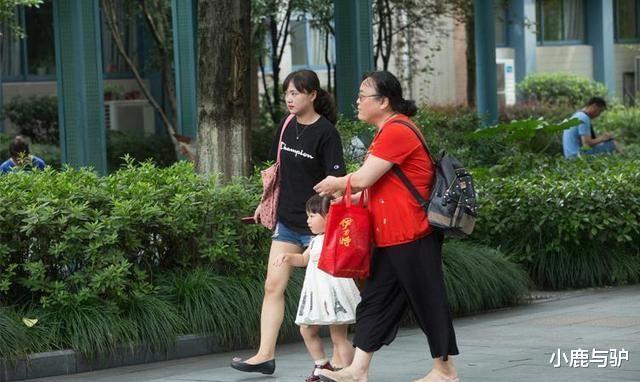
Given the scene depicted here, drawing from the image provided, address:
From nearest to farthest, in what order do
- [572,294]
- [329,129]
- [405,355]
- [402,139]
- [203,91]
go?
[402,139] → [329,129] → [405,355] → [203,91] → [572,294]

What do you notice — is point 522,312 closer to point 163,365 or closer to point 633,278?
point 633,278

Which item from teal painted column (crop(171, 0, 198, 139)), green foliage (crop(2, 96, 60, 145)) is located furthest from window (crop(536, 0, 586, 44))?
teal painted column (crop(171, 0, 198, 139))

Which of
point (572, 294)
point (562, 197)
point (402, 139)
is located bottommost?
point (572, 294)

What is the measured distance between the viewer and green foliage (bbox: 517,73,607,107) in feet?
128

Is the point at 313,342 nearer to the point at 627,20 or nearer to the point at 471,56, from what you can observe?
the point at 471,56

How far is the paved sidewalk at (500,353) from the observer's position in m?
8.05

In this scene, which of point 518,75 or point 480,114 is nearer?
point 480,114

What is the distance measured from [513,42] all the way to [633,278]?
1159 inches

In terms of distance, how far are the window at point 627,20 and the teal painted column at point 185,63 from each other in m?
30.8

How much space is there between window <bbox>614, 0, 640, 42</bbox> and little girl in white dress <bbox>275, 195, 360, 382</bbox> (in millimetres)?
39404

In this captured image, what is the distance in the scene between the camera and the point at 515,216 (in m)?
12.6

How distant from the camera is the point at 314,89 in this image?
27.1 ft

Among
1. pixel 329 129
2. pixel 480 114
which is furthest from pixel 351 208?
pixel 480 114

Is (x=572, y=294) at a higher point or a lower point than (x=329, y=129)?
lower
